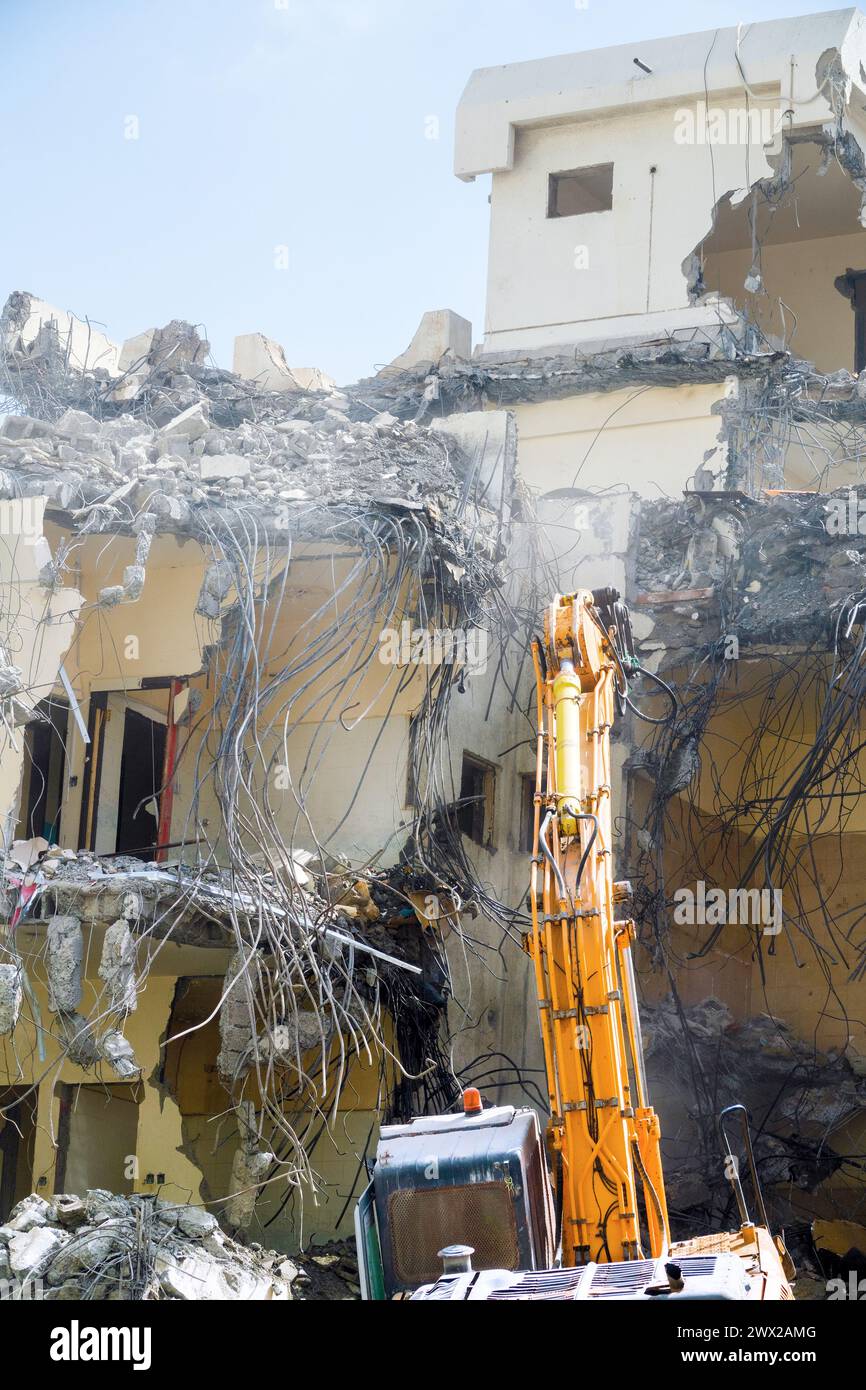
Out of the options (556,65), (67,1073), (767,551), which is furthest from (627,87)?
(67,1073)

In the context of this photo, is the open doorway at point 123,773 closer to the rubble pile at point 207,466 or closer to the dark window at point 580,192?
the rubble pile at point 207,466

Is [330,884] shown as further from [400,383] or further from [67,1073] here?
[400,383]

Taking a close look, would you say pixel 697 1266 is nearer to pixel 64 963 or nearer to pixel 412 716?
pixel 64 963

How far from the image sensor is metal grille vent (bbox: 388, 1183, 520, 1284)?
31.9 ft

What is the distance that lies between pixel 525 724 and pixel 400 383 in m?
5.39

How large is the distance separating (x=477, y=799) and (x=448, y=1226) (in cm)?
652

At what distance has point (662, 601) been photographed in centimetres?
1606

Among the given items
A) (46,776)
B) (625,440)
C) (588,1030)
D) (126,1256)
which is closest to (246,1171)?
(126,1256)

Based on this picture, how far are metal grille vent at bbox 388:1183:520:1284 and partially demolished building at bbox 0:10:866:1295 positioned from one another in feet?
7.89

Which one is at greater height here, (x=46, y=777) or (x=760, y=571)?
(x=760, y=571)

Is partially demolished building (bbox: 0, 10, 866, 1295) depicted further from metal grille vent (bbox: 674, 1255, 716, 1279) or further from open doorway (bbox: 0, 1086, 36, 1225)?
metal grille vent (bbox: 674, 1255, 716, 1279)

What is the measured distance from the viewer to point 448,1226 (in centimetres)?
985

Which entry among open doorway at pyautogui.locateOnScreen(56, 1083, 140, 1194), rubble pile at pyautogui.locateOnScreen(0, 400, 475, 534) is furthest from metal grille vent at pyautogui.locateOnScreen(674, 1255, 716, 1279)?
open doorway at pyautogui.locateOnScreen(56, 1083, 140, 1194)

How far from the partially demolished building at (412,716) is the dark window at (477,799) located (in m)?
0.05
